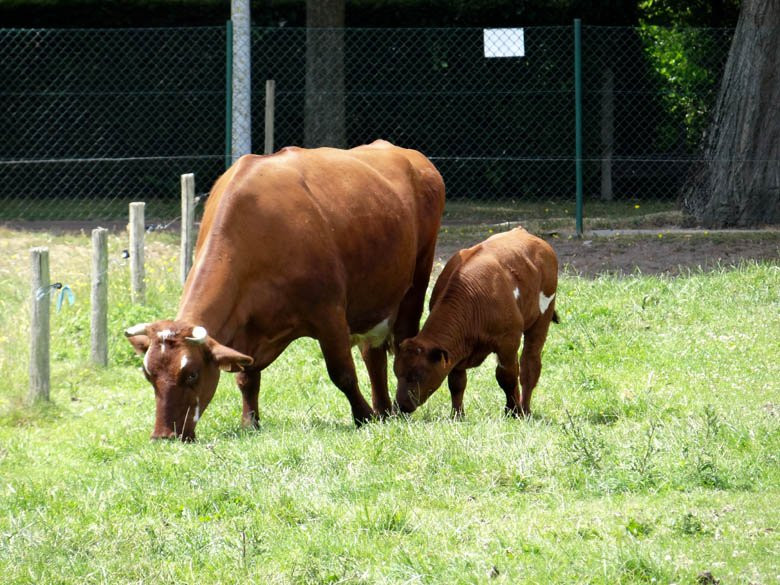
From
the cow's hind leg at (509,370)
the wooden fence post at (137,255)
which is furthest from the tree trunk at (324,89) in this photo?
the cow's hind leg at (509,370)

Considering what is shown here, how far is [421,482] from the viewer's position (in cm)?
575

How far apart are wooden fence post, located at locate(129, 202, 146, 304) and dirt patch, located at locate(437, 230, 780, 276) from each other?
3.82 meters

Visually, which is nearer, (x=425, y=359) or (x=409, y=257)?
(x=425, y=359)

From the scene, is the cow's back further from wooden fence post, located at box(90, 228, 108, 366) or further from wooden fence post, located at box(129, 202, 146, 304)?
wooden fence post, located at box(129, 202, 146, 304)

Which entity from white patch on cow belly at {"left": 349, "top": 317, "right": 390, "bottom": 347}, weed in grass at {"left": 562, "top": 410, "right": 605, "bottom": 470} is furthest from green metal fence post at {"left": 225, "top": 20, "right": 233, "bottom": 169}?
weed in grass at {"left": 562, "top": 410, "right": 605, "bottom": 470}

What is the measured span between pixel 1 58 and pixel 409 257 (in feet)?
40.4

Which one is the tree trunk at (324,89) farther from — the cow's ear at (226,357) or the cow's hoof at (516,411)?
the cow's ear at (226,357)

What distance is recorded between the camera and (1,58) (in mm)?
18578

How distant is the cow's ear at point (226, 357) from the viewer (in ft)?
22.0

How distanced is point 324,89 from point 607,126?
161 inches

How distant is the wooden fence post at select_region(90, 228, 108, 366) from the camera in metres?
9.59

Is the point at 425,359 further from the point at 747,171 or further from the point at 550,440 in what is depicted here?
the point at 747,171

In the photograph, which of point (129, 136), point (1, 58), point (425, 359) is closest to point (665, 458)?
point (425, 359)

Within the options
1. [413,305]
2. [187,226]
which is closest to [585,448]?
[413,305]
